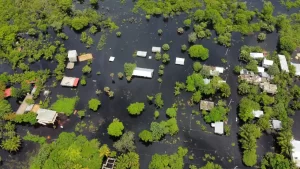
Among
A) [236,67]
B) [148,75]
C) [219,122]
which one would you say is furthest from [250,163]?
[148,75]

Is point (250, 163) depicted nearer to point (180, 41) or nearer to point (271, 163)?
point (271, 163)

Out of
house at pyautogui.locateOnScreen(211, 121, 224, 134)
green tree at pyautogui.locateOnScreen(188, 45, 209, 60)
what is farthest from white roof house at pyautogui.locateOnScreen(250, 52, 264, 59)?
house at pyautogui.locateOnScreen(211, 121, 224, 134)

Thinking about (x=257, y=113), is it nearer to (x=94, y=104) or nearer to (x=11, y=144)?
(x=94, y=104)

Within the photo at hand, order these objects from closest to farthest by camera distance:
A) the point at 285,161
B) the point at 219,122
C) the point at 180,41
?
the point at 285,161 < the point at 219,122 < the point at 180,41

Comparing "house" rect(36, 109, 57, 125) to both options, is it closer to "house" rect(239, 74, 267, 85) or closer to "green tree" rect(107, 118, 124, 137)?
"green tree" rect(107, 118, 124, 137)

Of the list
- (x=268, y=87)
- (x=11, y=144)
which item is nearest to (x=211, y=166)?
(x=268, y=87)

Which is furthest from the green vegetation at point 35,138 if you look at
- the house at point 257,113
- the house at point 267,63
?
the house at point 267,63

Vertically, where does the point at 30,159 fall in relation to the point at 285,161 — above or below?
below
